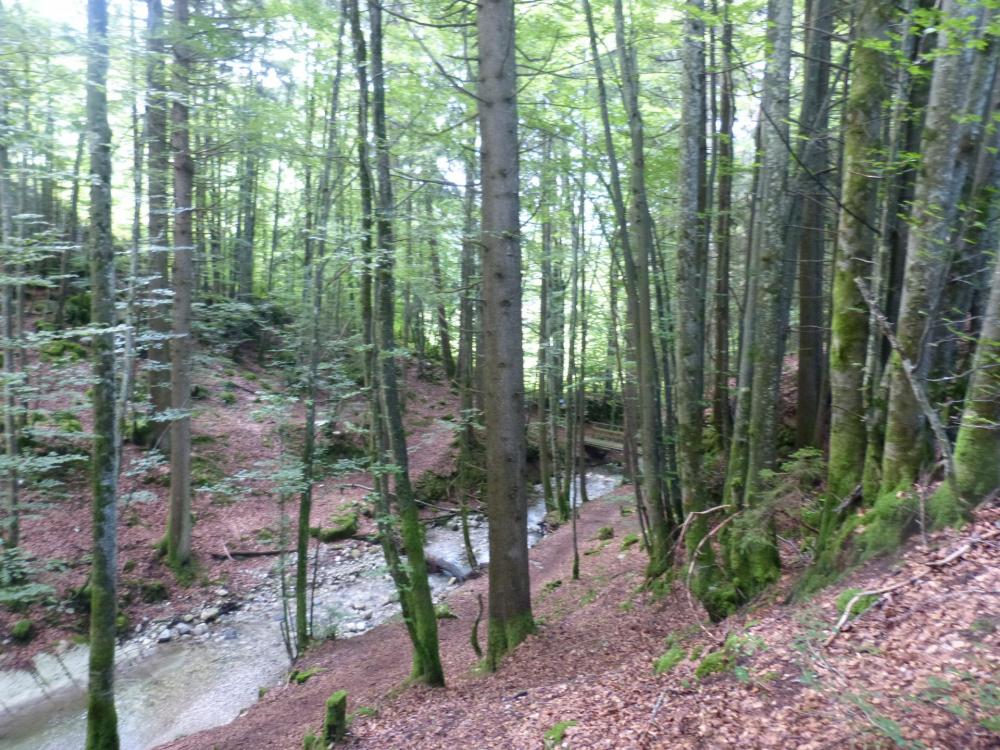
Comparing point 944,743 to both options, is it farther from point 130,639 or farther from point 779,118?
point 130,639

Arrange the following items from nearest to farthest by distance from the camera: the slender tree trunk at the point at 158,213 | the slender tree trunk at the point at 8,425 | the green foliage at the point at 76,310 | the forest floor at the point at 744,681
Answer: the forest floor at the point at 744,681 < the slender tree trunk at the point at 158,213 < the slender tree trunk at the point at 8,425 < the green foliage at the point at 76,310

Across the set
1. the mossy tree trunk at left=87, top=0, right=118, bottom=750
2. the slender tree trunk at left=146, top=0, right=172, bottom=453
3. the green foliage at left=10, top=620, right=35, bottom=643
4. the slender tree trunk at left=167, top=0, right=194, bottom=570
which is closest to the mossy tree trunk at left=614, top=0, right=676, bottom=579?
the slender tree trunk at left=146, top=0, right=172, bottom=453

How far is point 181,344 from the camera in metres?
12.1

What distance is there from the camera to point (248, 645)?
35.7 feet

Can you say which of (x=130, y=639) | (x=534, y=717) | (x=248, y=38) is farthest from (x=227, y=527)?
(x=534, y=717)

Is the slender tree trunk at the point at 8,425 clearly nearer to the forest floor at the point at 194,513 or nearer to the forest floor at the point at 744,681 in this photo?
the forest floor at the point at 194,513

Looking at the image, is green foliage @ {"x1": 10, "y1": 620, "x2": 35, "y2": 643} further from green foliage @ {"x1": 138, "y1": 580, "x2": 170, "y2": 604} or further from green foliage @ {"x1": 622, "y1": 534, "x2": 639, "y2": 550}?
green foliage @ {"x1": 622, "y1": 534, "x2": 639, "y2": 550}

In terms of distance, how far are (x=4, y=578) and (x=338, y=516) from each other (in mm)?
6672

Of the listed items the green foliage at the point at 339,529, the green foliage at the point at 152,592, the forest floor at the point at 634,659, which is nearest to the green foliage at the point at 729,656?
the forest floor at the point at 634,659

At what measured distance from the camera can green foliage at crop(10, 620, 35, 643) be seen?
395 inches

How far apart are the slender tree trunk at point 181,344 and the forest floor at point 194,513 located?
53 centimetres

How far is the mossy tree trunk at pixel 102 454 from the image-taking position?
659 centimetres

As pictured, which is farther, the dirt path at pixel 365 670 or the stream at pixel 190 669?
the stream at pixel 190 669

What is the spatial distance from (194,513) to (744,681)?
13552 millimetres
